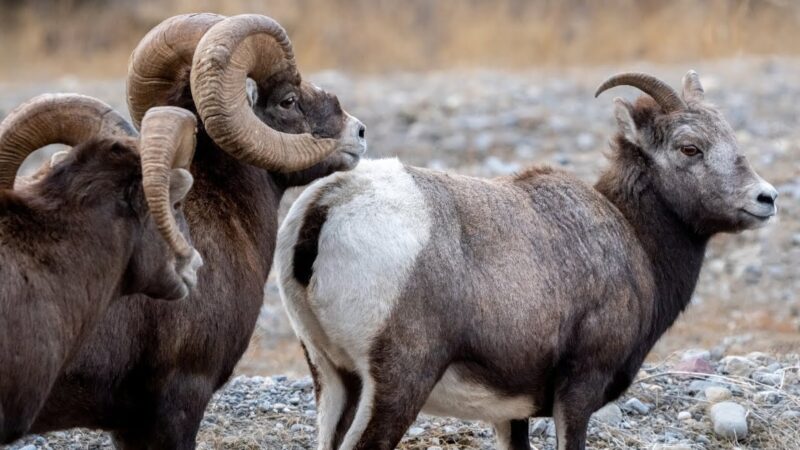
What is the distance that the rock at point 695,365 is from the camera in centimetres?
997

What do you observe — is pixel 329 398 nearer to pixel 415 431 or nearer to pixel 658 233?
pixel 415 431

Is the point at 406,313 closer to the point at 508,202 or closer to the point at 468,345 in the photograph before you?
the point at 468,345

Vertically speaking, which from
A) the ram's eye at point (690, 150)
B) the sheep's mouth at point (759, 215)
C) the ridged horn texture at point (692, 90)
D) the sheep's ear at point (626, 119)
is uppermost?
the ridged horn texture at point (692, 90)

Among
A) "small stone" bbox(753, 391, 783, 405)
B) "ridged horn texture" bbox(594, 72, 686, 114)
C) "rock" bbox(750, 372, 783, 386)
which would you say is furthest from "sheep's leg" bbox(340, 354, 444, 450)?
"rock" bbox(750, 372, 783, 386)

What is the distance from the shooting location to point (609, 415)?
9.20 meters

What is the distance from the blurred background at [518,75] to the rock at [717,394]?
2.60 meters

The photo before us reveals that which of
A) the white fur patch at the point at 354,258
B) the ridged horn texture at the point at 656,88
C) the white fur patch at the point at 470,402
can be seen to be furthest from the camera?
the ridged horn texture at the point at 656,88

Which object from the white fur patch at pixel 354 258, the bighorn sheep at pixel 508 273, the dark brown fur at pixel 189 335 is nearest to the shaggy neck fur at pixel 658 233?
the bighorn sheep at pixel 508 273

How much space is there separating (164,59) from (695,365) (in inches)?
186

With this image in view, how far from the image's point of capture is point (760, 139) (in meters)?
18.5

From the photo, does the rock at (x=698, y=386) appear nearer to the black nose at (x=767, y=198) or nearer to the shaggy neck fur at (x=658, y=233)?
the shaggy neck fur at (x=658, y=233)

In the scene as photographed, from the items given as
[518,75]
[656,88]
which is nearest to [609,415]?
[656,88]

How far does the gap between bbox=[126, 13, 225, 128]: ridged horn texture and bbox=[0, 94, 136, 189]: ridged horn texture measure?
83cm

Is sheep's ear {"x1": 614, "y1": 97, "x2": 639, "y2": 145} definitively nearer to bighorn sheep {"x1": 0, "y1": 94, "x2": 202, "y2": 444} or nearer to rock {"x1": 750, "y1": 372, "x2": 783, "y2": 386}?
rock {"x1": 750, "y1": 372, "x2": 783, "y2": 386}
